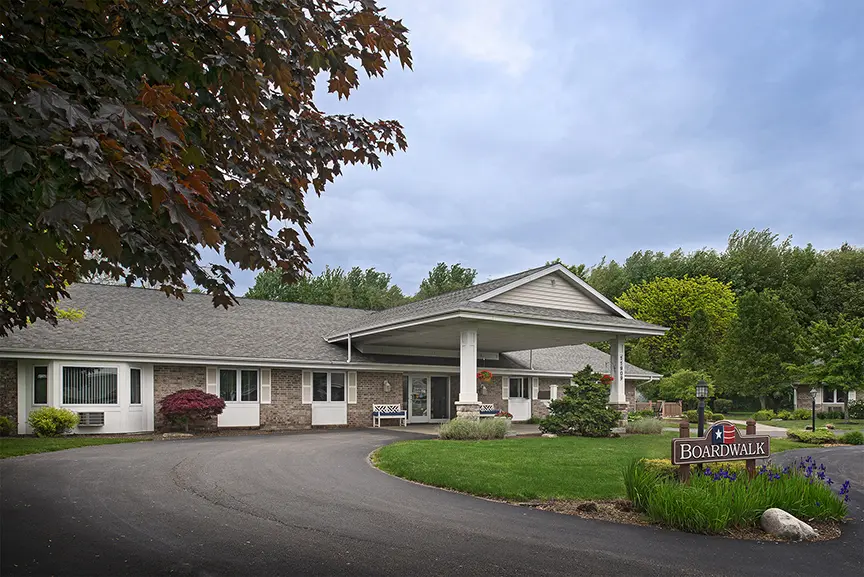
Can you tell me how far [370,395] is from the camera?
2533cm

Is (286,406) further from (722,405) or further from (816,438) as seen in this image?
(722,405)

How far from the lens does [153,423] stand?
2069 cm

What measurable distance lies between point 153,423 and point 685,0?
18.3 meters

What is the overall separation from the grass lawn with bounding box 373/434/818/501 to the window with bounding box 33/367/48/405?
10721 millimetres

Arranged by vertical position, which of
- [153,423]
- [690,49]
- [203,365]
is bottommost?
[153,423]

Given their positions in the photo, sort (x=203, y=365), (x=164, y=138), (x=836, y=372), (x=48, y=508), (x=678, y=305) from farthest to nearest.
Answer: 1. (x=678, y=305)
2. (x=836, y=372)
3. (x=203, y=365)
4. (x=48, y=508)
5. (x=164, y=138)

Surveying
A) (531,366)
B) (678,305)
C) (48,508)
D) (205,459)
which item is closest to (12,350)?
(205,459)

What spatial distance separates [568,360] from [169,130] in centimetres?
3058

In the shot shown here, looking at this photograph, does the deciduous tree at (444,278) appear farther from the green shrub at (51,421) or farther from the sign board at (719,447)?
the sign board at (719,447)

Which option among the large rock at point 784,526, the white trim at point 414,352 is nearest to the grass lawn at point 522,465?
the large rock at point 784,526

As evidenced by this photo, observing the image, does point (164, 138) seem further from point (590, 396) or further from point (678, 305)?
point (678, 305)

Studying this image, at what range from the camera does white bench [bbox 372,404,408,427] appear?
2502 cm

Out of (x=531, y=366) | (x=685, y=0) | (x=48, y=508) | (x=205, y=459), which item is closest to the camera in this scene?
(x=48, y=508)

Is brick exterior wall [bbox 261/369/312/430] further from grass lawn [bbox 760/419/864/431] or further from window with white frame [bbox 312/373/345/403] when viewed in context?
grass lawn [bbox 760/419/864/431]
